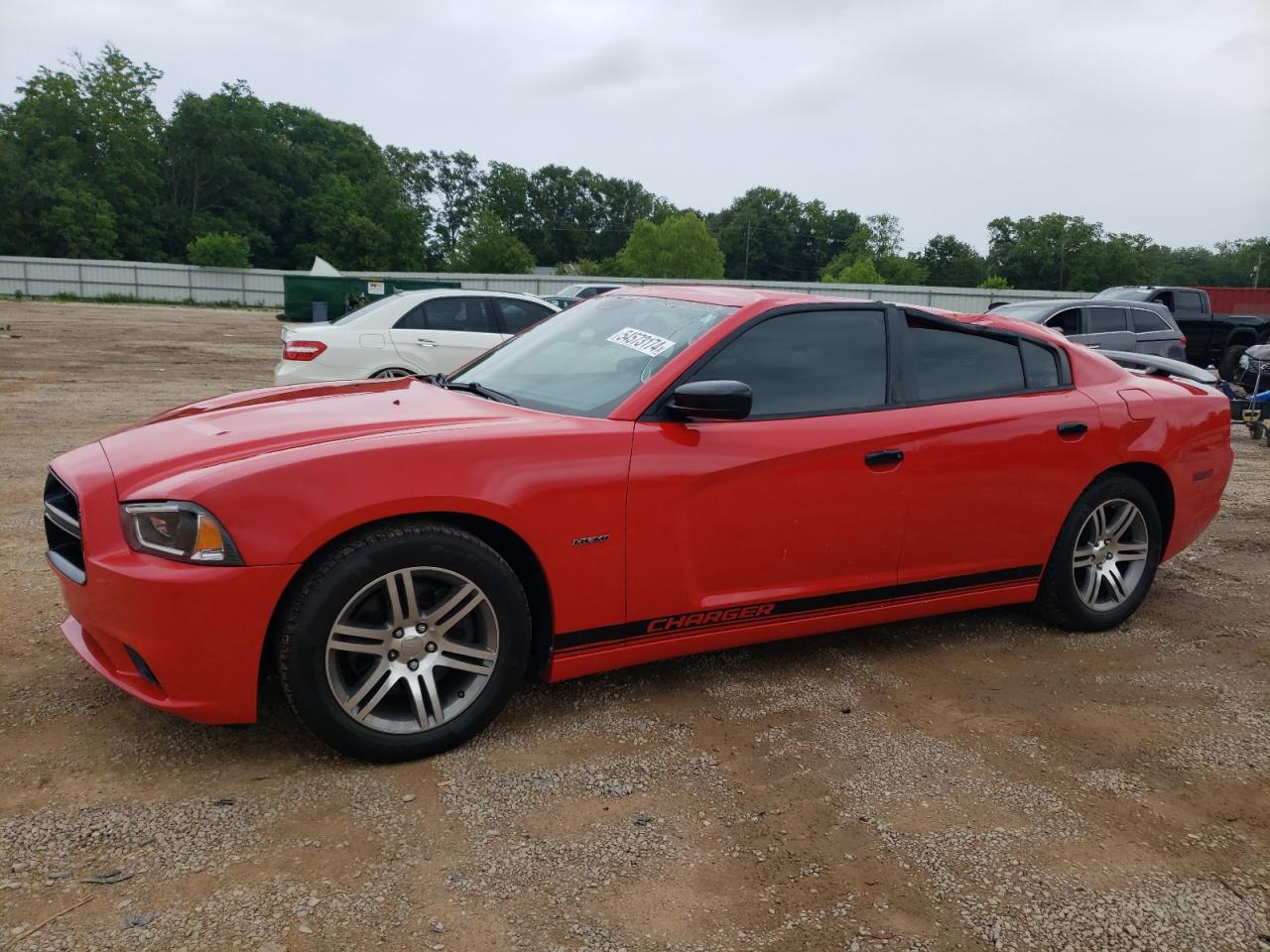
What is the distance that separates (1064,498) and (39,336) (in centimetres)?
2382

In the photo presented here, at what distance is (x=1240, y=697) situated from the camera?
3732 mm

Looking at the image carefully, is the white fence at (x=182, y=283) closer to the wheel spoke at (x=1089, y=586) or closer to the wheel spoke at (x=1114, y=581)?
the wheel spoke at (x=1114, y=581)

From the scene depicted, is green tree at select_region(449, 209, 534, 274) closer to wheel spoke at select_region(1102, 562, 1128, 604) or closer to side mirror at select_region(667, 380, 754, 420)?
wheel spoke at select_region(1102, 562, 1128, 604)

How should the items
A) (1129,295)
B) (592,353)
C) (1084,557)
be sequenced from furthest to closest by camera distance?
(1129,295)
(1084,557)
(592,353)

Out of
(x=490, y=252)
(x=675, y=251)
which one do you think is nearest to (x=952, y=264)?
(x=675, y=251)

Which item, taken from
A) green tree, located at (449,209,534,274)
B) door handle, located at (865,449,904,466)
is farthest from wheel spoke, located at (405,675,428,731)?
green tree, located at (449,209,534,274)

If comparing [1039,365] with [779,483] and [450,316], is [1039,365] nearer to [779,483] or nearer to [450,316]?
[779,483]

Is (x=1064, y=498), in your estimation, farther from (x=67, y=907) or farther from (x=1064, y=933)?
(x=67, y=907)

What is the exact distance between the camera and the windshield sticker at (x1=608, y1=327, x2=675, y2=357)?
3.56 meters

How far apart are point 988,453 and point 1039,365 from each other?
641 mm

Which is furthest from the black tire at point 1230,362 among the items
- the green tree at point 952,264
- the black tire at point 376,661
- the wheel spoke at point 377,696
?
the green tree at point 952,264

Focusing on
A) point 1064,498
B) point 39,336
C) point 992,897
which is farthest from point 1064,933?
point 39,336

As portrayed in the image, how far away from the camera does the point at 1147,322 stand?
1409 centimetres

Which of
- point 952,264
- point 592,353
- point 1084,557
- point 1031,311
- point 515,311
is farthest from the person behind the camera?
point 952,264
